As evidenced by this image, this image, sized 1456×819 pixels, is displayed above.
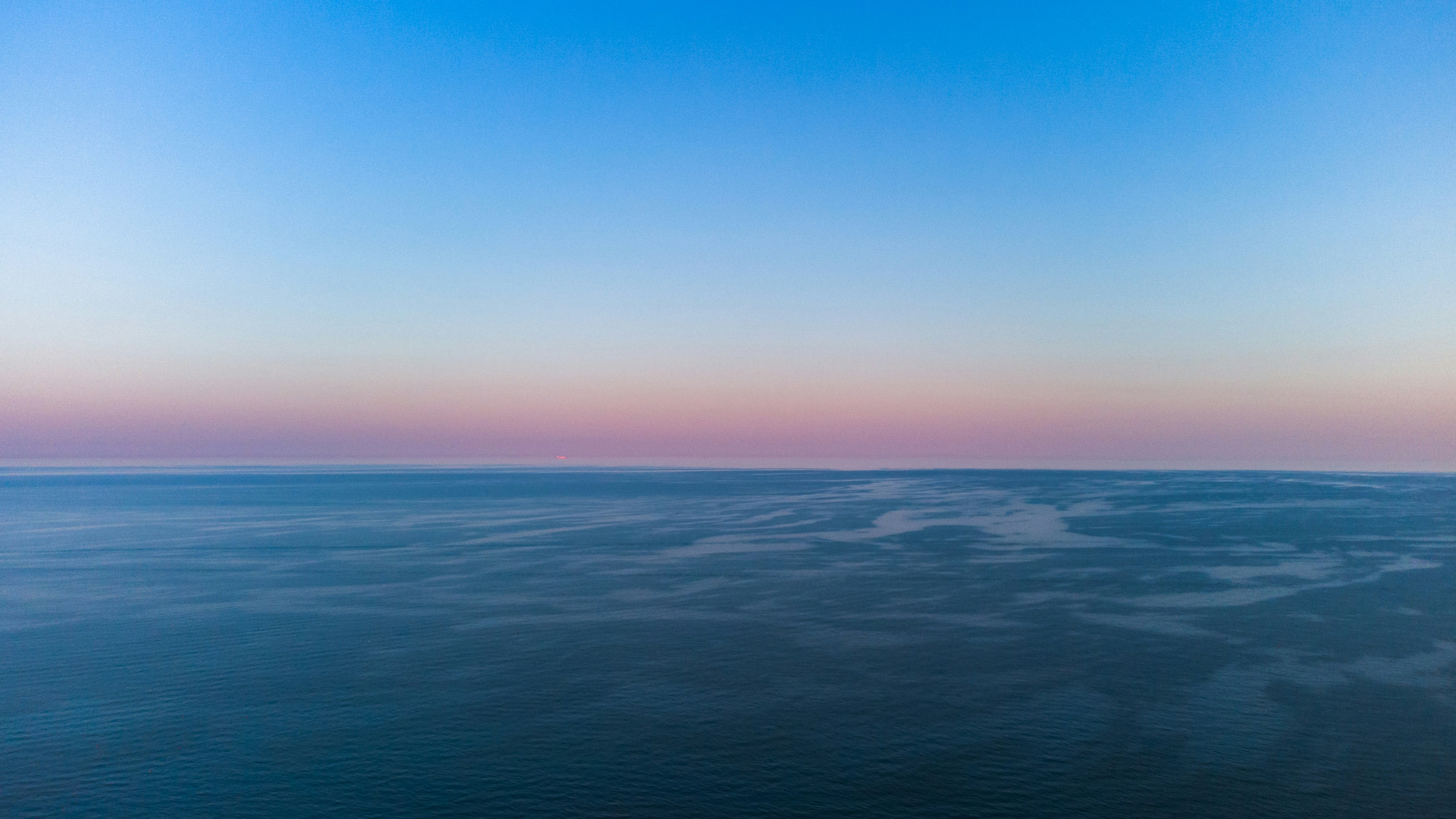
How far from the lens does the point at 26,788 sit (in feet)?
62.8

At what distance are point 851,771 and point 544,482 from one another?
141822mm

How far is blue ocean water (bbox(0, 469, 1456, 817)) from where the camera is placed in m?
19.2

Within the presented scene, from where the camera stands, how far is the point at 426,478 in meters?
179

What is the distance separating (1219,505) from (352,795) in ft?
298

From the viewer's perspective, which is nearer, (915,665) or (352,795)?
(352,795)

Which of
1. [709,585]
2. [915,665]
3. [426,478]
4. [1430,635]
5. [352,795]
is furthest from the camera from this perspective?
[426,478]

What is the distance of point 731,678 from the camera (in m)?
26.7

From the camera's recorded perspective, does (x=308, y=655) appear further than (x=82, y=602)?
No

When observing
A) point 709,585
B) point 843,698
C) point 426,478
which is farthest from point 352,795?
point 426,478

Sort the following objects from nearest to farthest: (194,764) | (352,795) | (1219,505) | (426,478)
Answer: (352,795) < (194,764) < (1219,505) < (426,478)

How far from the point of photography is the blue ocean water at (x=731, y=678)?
757 inches

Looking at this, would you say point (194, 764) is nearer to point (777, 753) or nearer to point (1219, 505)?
point (777, 753)

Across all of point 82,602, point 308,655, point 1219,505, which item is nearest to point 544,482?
point 1219,505

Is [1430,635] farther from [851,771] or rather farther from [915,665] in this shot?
[851,771]
